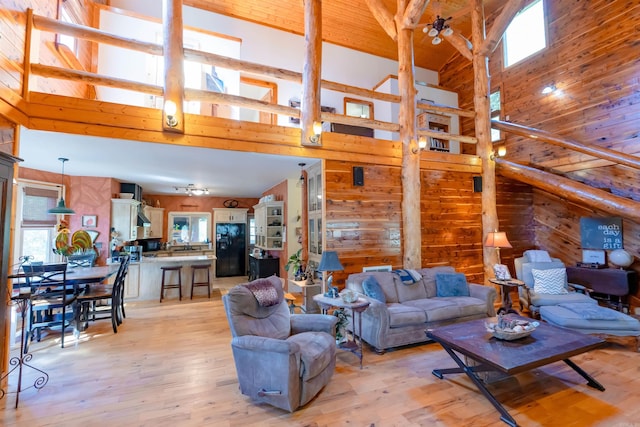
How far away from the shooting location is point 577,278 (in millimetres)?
5273

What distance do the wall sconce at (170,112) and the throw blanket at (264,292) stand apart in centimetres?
227

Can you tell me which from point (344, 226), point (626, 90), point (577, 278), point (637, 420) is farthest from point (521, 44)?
point (637, 420)

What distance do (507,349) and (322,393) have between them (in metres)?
1.69

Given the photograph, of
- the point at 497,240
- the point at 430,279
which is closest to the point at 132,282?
the point at 430,279

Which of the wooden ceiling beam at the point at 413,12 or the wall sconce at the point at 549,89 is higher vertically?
the wooden ceiling beam at the point at 413,12

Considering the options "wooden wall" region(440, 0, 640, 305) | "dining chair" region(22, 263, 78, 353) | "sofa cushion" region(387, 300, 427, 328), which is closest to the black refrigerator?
"dining chair" region(22, 263, 78, 353)

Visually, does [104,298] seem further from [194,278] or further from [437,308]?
[437,308]

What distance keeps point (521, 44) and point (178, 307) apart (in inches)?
378

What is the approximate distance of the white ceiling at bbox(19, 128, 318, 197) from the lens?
3.76m

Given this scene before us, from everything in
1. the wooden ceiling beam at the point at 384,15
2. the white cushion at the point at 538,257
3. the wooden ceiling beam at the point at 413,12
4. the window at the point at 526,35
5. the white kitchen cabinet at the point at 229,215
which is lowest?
the white cushion at the point at 538,257

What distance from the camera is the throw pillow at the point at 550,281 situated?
15.0 feet

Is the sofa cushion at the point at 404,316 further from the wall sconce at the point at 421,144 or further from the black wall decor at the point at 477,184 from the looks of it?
the black wall decor at the point at 477,184

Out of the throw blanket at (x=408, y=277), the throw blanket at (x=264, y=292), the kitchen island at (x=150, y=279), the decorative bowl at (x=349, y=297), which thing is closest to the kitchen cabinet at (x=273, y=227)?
the kitchen island at (x=150, y=279)

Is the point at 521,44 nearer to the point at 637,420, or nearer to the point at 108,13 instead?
the point at 637,420
